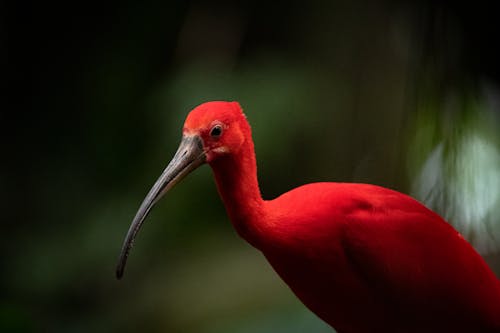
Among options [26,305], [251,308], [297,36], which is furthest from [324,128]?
[26,305]

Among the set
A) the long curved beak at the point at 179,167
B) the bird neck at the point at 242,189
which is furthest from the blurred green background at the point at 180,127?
the long curved beak at the point at 179,167

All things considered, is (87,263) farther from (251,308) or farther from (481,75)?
(481,75)

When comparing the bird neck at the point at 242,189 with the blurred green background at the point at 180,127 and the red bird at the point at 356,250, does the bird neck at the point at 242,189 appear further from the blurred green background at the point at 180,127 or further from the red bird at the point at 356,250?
the blurred green background at the point at 180,127

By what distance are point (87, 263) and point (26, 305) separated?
29 centimetres

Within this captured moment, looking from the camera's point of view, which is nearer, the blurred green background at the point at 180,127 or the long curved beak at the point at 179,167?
the long curved beak at the point at 179,167

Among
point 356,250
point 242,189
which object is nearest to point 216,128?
point 242,189

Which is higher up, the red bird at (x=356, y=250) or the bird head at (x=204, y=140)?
the bird head at (x=204, y=140)

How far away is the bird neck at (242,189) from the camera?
129 cm

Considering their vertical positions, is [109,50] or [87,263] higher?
[109,50]

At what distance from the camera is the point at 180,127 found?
2771 mm

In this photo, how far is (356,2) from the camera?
94.6 inches

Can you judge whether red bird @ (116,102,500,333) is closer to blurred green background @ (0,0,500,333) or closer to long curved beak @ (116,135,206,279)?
long curved beak @ (116,135,206,279)

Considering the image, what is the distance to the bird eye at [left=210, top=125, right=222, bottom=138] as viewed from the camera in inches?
49.0

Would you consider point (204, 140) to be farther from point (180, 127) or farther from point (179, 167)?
point (180, 127)
